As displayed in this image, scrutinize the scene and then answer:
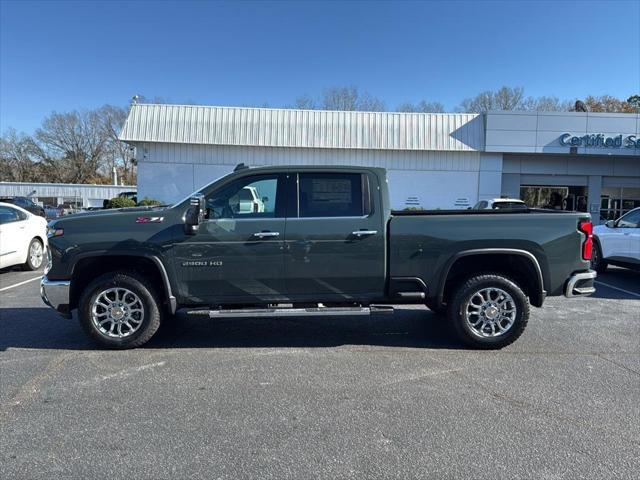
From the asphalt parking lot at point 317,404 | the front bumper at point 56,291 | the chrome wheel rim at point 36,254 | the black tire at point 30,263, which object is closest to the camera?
the asphalt parking lot at point 317,404

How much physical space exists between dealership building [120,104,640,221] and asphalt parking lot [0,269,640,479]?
657 inches

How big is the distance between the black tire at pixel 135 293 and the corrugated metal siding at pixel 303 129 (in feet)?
56.9

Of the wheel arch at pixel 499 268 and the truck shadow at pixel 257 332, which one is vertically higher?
the wheel arch at pixel 499 268

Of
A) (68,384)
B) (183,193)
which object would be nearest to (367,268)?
(68,384)

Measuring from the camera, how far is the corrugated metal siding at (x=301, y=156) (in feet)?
71.8

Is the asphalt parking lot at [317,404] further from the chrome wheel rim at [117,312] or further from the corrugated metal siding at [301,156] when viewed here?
the corrugated metal siding at [301,156]

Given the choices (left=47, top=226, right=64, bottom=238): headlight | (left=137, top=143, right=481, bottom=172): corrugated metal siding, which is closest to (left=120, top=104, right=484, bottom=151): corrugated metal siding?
(left=137, top=143, right=481, bottom=172): corrugated metal siding

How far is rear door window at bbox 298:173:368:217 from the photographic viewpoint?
505cm

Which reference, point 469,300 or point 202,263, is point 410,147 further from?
point 202,263

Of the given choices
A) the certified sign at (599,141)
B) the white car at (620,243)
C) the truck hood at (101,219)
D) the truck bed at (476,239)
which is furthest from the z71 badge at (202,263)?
the certified sign at (599,141)

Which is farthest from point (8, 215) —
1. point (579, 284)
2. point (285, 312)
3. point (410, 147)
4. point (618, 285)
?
point (410, 147)

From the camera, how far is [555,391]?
13.2ft

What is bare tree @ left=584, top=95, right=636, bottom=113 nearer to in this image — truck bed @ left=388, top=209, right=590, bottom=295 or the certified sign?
the certified sign

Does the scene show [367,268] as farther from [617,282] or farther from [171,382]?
[617,282]
